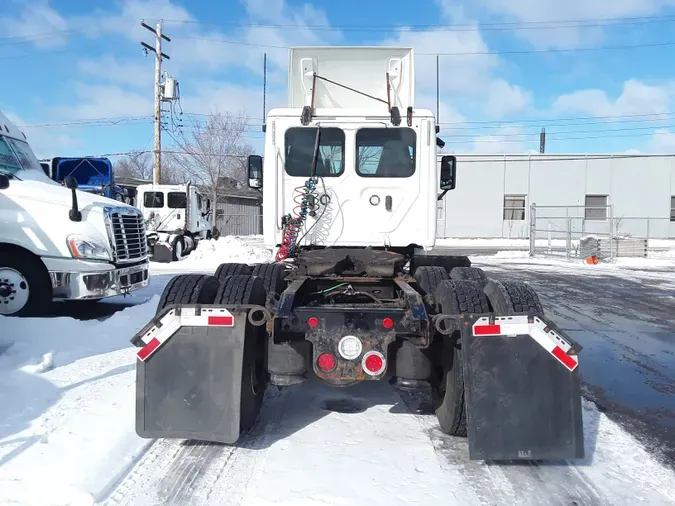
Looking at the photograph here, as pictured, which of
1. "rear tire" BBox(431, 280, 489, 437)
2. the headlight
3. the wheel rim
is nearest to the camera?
"rear tire" BBox(431, 280, 489, 437)

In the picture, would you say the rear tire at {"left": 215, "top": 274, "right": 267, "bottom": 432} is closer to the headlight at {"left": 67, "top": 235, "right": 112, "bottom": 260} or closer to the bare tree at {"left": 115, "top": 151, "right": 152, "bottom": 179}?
the headlight at {"left": 67, "top": 235, "right": 112, "bottom": 260}

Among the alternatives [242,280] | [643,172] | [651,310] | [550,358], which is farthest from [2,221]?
[643,172]

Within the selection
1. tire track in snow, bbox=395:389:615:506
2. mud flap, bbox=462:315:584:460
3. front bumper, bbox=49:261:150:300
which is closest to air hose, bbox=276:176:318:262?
tire track in snow, bbox=395:389:615:506

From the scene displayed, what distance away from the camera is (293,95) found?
22.9 feet

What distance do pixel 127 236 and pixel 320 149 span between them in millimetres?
3942

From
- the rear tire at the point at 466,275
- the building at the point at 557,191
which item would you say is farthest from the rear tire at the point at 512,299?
the building at the point at 557,191

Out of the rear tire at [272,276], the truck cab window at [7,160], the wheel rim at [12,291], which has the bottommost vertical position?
the wheel rim at [12,291]

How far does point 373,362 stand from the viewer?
3693 mm

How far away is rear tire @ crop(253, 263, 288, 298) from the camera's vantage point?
5.39 m

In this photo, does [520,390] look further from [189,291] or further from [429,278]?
[189,291]

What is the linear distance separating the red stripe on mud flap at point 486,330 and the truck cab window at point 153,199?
19.5 metres

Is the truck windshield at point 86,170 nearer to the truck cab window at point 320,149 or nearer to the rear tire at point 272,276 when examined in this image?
the truck cab window at point 320,149

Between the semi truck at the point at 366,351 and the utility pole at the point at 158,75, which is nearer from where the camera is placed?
the semi truck at the point at 366,351

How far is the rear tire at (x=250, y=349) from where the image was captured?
396 centimetres
